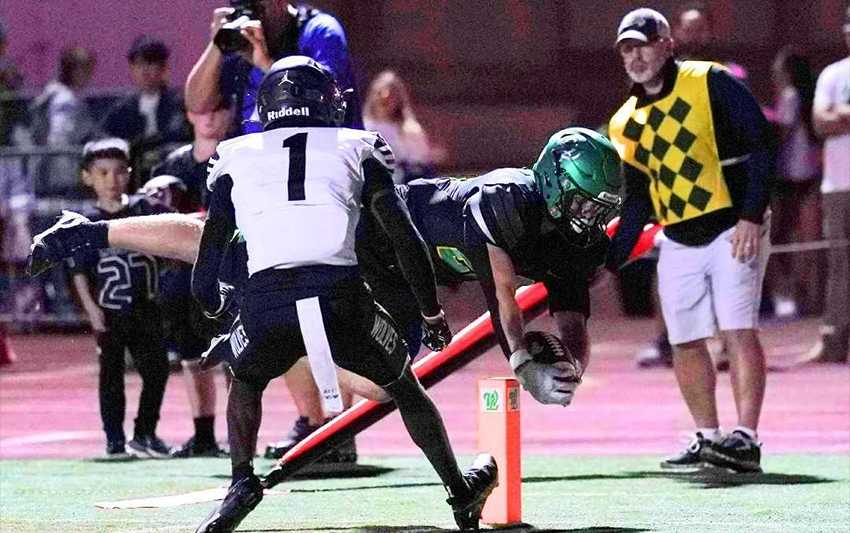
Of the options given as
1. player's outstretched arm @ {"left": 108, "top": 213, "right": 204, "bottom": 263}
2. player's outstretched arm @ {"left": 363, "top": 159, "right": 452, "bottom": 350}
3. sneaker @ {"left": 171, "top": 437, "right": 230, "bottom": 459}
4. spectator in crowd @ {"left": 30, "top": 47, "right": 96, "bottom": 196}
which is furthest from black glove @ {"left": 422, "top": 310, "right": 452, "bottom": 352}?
spectator in crowd @ {"left": 30, "top": 47, "right": 96, "bottom": 196}

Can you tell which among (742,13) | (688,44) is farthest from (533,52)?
(688,44)

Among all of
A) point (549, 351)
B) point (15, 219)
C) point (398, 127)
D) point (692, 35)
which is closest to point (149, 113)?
point (398, 127)

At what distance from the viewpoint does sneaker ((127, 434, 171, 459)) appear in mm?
11000

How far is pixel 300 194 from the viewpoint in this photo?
7090 millimetres

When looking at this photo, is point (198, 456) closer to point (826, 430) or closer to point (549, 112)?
point (826, 430)

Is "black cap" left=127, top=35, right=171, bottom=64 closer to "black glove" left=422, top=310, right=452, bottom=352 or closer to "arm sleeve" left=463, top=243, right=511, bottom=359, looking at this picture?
"arm sleeve" left=463, top=243, right=511, bottom=359

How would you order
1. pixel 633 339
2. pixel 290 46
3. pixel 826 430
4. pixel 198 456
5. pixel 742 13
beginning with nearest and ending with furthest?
pixel 290 46 < pixel 198 456 < pixel 826 430 < pixel 633 339 < pixel 742 13

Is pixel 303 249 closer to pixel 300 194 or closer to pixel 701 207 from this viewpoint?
pixel 300 194

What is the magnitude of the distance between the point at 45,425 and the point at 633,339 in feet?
23.2

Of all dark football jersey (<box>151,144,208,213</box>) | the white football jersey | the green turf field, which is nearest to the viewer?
the white football jersey

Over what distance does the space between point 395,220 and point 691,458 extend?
339 cm

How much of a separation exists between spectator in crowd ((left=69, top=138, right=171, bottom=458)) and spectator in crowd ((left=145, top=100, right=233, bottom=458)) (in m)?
0.12

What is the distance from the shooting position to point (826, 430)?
11805 mm

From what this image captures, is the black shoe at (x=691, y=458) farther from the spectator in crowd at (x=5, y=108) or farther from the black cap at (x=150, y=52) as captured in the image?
the spectator in crowd at (x=5, y=108)
